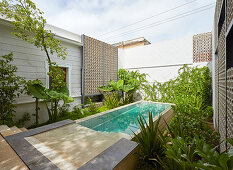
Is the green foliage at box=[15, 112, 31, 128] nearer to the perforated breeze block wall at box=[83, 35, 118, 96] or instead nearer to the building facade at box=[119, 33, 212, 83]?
the perforated breeze block wall at box=[83, 35, 118, 96]

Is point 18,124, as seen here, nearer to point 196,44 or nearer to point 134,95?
point 134,95

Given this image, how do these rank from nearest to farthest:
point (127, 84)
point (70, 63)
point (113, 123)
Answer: point (113, 123)
point (70, 63)
point (127, 84)

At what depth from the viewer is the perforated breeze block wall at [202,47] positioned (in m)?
5.98

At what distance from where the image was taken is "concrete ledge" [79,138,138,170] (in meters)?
1.43

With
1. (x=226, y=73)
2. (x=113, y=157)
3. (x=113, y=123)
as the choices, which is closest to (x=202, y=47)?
(x=226, y=73)

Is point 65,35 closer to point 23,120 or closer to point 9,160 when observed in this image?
point 23,120

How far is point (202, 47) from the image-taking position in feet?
20.1

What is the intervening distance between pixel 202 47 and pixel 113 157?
23.3 feet

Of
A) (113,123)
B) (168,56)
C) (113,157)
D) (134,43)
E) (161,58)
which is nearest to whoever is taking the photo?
(113,157)

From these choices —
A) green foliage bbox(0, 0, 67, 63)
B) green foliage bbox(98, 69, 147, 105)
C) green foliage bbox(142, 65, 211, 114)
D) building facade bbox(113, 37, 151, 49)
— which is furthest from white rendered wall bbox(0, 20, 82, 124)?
building facade bbox(113, 37, 151, 49)

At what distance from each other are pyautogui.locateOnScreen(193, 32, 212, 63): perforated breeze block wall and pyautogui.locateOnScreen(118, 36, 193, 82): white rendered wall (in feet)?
0.61

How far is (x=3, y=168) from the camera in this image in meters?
1.45

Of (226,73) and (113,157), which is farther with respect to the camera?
(226,73)

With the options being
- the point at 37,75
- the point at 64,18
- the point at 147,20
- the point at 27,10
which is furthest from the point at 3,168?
the point at 147,20
